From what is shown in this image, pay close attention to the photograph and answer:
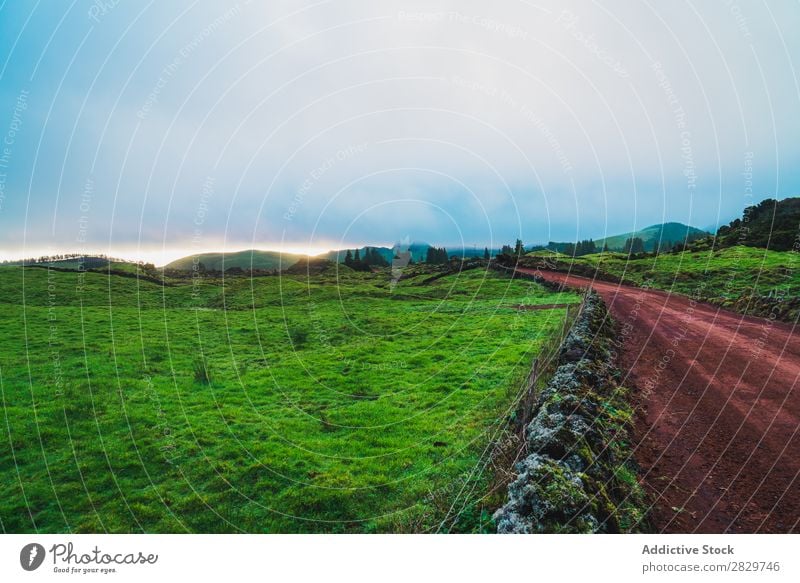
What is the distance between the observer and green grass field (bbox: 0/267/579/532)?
7422 millimetres

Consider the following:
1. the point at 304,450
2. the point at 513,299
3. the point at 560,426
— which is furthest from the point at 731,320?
the point at 304,450

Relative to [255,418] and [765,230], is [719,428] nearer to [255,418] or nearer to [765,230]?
[255,418]

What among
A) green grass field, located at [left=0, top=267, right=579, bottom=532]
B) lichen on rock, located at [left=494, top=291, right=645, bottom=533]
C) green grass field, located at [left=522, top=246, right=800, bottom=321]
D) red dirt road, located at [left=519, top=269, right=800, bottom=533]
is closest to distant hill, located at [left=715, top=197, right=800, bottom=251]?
green grass field, located at [left=522, top=246, right=800, bottom=321]

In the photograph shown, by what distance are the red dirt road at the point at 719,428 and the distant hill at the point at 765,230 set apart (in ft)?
120

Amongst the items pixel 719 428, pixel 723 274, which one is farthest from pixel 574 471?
pixel 723 274

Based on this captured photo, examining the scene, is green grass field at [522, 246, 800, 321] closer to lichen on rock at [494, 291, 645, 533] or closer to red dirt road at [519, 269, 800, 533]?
red dirt road at [519, 269, 800, 533]

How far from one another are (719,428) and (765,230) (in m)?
63.6

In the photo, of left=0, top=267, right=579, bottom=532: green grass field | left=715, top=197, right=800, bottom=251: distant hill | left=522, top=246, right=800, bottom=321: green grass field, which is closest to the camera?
left=0, top=267, right=579, bottom=532: green grass field

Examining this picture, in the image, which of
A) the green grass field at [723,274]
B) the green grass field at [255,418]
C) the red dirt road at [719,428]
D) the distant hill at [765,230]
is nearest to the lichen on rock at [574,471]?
the red dirt road at [719,428]

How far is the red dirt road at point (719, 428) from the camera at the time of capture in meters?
5.94

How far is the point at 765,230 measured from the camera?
5216 cm

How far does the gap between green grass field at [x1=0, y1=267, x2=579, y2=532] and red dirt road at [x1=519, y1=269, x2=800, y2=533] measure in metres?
3.18

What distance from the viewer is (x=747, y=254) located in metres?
42.1
